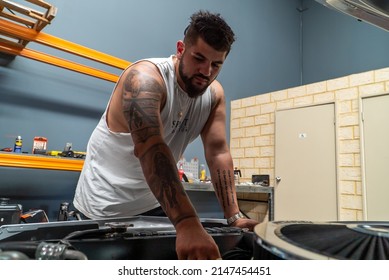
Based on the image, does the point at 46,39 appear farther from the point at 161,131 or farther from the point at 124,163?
the point at 161,131

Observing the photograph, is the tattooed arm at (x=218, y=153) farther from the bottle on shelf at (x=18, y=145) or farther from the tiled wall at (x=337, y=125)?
the tiled wall at (x=337, y=125)

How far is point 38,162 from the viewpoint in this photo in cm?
153

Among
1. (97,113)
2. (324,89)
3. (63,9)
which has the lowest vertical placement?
(97,113)

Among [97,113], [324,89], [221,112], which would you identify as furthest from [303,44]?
[221,112]

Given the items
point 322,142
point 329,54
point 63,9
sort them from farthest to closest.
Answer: point 329,54
point 322,142
point 63,9

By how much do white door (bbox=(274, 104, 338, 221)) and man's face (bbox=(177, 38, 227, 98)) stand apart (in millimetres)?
1900

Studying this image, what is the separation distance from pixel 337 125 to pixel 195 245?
2.34 metres

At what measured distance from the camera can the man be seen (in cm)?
64

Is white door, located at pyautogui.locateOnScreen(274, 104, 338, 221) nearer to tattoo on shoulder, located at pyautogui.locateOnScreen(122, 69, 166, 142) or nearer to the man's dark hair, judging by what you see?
the man's dark hair

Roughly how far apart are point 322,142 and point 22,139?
227 centimetres

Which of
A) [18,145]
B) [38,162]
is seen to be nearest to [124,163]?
[38,162]

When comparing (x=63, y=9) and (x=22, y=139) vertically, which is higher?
(x=63, y=9)

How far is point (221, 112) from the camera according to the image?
1.15 meters

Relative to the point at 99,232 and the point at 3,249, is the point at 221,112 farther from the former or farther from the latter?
the point at 3,249
